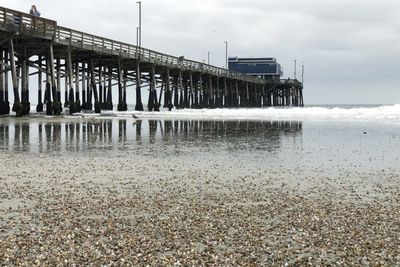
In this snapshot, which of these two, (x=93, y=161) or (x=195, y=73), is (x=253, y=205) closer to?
(x=93, y=161)

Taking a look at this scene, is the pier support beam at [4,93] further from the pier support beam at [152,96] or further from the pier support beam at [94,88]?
the pier support beam at [152,96]

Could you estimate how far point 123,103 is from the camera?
46.6 metres

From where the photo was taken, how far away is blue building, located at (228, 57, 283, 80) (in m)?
104

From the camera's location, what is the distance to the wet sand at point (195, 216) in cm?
435

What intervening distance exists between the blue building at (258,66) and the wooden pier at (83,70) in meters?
23.7

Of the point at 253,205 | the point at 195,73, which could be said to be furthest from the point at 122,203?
the point at 195,73

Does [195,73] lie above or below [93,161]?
above

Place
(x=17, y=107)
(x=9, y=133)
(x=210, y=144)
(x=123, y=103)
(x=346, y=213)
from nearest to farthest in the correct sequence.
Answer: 1. (x=346, y=213)
2. (x=210, y=144)
3. (x=9, y=133)
4. (x=17, y=107)
5. (x=123, y=103)

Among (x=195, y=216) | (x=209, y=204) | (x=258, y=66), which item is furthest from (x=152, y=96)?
(x=258, y=66)

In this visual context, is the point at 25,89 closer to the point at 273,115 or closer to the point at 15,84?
the point at 15,84

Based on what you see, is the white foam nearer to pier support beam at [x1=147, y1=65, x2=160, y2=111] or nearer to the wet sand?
pier support beam at [x1=147, y1=65, x2=160, y2=111]

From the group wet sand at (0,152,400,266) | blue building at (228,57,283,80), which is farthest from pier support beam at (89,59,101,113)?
→ blue building at (228,57,283,80)

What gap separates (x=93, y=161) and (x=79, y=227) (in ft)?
18.0

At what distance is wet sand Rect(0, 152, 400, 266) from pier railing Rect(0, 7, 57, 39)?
20.6 meters
